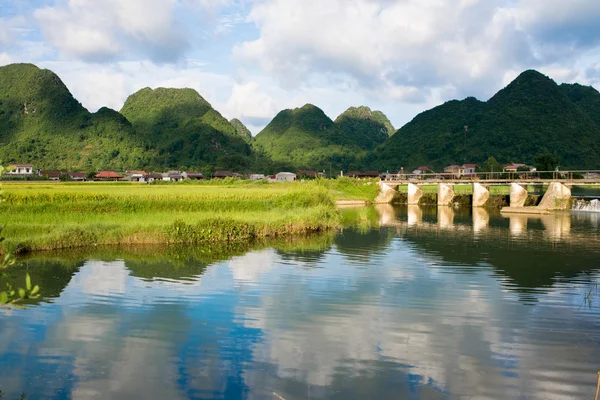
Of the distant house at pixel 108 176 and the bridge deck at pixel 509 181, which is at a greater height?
the distant house at pixel 108 176

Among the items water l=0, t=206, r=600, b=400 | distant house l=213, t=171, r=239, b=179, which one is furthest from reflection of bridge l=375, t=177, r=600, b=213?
distant house l=213, t=171, r=239, b=179

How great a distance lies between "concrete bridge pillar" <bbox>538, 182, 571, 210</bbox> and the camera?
4303 cm

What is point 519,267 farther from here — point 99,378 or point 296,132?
point 296,132

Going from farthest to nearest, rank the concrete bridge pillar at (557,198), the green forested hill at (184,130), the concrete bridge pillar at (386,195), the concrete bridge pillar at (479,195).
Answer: the green forested hill at (184,130)
the concrete bridge pillar at (386,195)
the concrete bridge pillar at (479,195)
the concrete bridge pillar at (557,198)

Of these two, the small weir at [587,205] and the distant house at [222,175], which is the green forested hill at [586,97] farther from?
the distant house at [222,175]

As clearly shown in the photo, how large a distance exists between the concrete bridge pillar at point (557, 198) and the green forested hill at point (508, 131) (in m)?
47.1

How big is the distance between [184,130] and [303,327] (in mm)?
125129

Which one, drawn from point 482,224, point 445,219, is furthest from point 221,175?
point 482,224

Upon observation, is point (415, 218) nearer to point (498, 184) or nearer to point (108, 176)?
point (498, 184)

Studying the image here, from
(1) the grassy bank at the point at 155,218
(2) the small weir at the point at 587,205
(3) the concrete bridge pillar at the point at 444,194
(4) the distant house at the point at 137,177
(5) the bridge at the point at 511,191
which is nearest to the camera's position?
(1) the grassy bank at the point at 155,218

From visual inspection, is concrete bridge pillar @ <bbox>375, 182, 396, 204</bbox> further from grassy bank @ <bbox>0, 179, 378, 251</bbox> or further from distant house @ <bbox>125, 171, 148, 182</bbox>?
distant house @ <bbox>125, 171, 148, 182</bbox>

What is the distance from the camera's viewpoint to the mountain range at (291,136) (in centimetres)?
9812

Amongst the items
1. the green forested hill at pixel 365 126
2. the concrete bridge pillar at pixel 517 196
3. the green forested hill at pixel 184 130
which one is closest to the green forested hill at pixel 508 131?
the green forested hill at pixel 365 126

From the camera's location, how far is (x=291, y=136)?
14838 centimetres
